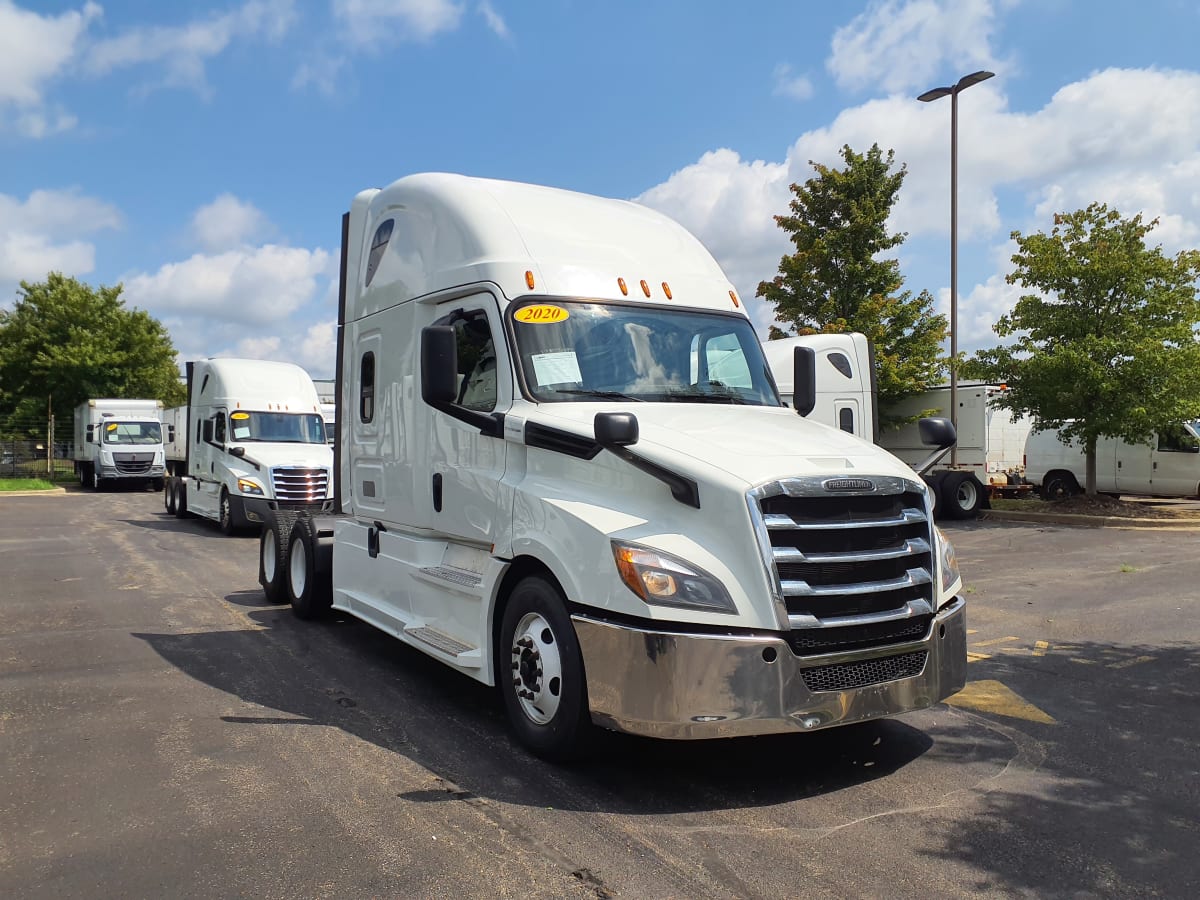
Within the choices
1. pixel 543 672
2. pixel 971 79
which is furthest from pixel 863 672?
pixel 971 79

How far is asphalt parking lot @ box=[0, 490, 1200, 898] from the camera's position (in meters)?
3.55

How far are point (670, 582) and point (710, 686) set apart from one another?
48 centimetres

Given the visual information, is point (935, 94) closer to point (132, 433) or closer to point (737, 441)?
point (737, 441)

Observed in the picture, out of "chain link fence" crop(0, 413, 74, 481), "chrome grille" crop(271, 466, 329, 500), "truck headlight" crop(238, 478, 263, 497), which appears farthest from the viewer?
"chain link fence" crop(0, 413, 74, 481)

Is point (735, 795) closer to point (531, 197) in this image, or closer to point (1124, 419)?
point (531, 197)

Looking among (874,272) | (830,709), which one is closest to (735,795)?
(830,709)

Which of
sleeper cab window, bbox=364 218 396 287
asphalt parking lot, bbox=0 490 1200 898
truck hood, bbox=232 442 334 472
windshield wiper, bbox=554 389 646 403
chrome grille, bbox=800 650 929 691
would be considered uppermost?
sleeper cab window, bbox=364 218 396 287

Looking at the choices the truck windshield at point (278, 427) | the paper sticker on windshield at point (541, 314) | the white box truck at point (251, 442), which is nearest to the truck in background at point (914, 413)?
the paper sticker on windshield at point (541, 314)

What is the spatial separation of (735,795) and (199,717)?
327 cm

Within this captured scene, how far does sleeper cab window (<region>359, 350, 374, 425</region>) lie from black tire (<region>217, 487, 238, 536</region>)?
35.4 ft

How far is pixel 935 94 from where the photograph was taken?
20203 millimetres

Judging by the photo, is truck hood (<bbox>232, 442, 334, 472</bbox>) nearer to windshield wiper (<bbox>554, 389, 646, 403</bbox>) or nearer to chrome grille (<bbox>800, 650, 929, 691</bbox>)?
windshield wiper (<bbox>554, 389, 646, 403</bbox>)

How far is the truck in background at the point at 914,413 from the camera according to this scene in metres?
16.8

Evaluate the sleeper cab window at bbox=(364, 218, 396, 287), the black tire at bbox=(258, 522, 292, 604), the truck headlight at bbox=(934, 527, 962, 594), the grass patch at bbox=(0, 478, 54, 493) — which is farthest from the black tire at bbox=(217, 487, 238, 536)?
the grass patch at bbox=(0, 478, 54, 493)
